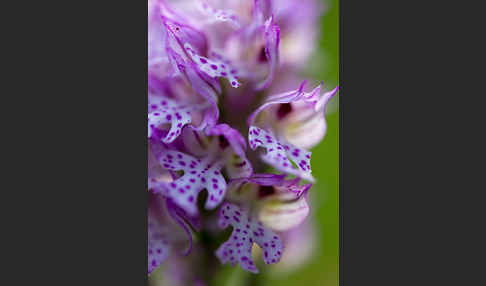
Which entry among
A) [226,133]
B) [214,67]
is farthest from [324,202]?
[214,67]

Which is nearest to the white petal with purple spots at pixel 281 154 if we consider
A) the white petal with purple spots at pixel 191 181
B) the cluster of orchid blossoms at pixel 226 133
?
the cluster of orchid blossoms at pixel 226 133

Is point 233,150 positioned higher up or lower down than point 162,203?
higher up

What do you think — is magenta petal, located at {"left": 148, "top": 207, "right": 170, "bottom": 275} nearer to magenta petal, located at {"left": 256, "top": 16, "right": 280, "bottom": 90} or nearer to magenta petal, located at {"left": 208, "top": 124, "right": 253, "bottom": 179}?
magenta petal, located at {"left": 208, "top": 124, "right": 253, "bottom": 179}

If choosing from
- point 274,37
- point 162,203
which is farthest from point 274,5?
point 162,203

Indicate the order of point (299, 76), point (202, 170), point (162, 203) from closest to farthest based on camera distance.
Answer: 1. point (202, 170)
2. point (162, 203)
3. point (299, 76)

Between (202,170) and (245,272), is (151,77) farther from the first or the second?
(245,272)
